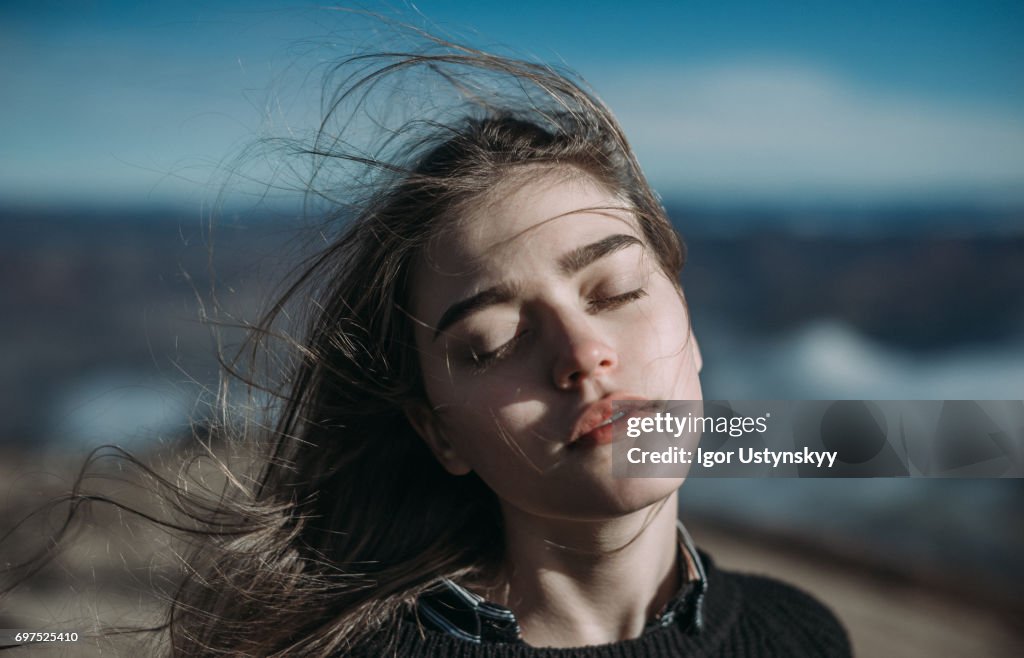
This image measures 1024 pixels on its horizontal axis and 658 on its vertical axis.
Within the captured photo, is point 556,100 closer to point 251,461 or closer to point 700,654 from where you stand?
point 251,461

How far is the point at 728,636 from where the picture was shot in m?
1.77

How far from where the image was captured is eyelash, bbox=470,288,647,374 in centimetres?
150

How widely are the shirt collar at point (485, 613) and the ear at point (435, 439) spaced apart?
0.73 feet

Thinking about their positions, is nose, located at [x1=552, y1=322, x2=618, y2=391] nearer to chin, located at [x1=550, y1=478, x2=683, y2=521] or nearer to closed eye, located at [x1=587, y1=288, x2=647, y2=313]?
closed eye, located at [x1=587, y1=288, x2=647, y2=313]

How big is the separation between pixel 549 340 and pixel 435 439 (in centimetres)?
37

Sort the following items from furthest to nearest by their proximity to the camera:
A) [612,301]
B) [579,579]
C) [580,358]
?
[579,579]
[612,301]
[580,358]

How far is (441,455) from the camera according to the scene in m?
1.68

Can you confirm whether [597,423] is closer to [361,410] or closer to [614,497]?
[614,497]

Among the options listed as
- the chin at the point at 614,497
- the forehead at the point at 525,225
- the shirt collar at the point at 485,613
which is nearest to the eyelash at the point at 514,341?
the forehead at the point at 525,225

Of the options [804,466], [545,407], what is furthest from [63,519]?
[804,466]

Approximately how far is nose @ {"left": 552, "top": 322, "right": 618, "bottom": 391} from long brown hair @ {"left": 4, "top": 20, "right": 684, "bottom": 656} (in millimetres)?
345

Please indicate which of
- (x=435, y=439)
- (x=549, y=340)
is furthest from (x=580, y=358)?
(x=435, y=439)

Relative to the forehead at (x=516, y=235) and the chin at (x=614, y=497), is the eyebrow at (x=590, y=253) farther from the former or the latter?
the chin at (x=614, y=497)

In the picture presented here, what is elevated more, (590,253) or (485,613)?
(590,253)
